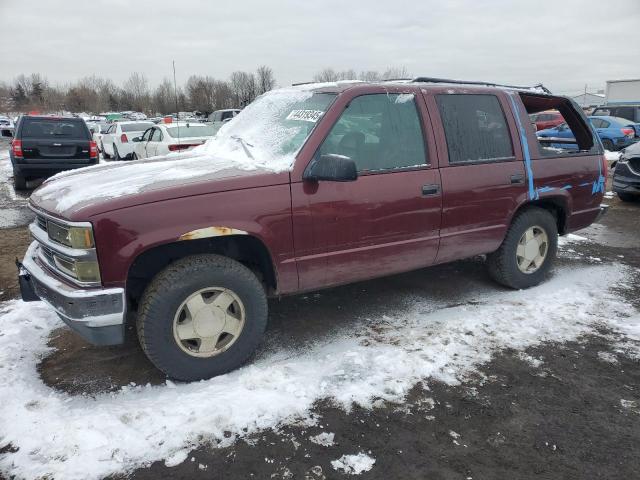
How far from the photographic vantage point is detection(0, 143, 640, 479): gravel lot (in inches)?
92.7

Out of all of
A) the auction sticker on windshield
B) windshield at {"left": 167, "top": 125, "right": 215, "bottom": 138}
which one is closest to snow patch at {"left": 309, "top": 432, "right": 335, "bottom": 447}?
the auction sticker on windshield

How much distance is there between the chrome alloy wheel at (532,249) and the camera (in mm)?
4445

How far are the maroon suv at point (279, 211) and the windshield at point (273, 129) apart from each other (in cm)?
2

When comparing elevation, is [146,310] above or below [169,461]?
above

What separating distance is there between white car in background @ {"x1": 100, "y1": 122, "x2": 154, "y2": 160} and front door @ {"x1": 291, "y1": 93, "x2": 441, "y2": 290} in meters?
14.2

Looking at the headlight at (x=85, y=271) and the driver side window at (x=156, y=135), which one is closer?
the headlight at (x=85, y=271)

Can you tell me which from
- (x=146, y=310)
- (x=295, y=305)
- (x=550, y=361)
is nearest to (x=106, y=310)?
(x=146, y=310)

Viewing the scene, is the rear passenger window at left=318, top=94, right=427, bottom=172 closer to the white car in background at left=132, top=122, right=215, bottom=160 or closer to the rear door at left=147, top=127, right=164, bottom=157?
the white car in background at left=132, top=122, right=215, bottom=160

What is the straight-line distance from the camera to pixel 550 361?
129 inches

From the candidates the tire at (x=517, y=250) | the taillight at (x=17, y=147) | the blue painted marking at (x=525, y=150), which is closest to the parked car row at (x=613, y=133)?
the tire at (x=517, y=250)

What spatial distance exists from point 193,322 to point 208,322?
9 cm

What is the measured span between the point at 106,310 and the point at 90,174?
1254 millimetres

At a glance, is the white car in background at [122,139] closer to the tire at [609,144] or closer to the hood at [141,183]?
the hood at [141,183]

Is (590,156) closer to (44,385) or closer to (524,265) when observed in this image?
(524,265)
